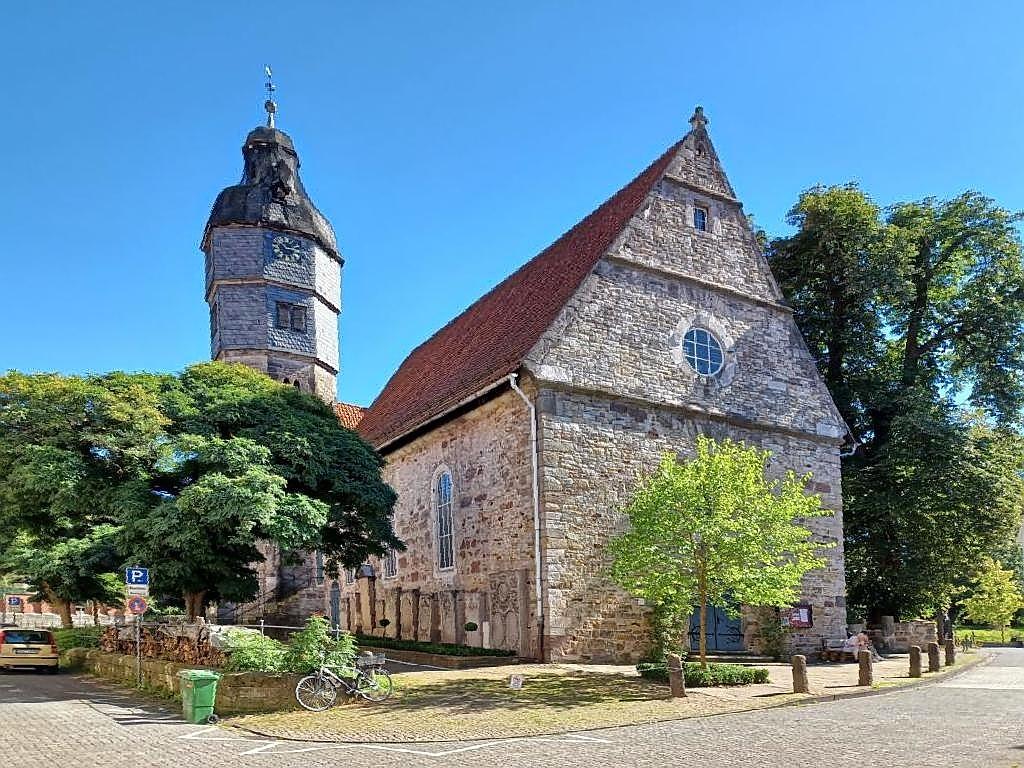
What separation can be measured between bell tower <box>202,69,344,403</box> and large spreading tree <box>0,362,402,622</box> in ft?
40.0

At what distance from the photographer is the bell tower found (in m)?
32.1

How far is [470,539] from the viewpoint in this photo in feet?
70.6

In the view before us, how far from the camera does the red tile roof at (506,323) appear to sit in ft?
69.4

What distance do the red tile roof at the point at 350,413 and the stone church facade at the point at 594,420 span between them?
905 cm

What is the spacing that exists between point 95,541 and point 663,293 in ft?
44.8

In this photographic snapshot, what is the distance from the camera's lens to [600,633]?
61.5 feet

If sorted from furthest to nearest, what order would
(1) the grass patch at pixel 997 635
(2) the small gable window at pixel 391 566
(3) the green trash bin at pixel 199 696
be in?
1. (1) the grass patch at pixel 997 635
2. (2) the small gable window at pixel 391 566
3. (3) the green trash bin at pixel 199 696

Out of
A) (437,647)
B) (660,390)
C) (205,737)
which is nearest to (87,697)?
(205,737)

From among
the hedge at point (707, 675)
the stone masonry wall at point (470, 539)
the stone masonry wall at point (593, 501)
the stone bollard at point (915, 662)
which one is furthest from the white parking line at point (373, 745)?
the stone bollard at point (915, 662)

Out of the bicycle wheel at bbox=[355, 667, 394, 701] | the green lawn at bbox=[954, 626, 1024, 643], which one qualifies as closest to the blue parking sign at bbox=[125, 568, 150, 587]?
the bicycle wheel at bbox=[355, 667, 394, 701]

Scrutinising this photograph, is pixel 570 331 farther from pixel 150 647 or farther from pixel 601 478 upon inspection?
pixel 150 647

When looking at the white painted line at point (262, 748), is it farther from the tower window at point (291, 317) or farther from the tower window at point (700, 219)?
the tower window at point (291, 317)

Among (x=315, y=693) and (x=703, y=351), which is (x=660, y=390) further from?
(x=315, y=693)

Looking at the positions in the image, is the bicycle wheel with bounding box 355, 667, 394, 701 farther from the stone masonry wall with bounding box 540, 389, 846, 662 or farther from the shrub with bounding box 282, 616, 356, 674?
the stone masonry wall with bounding box 540, 389, 846, 662
